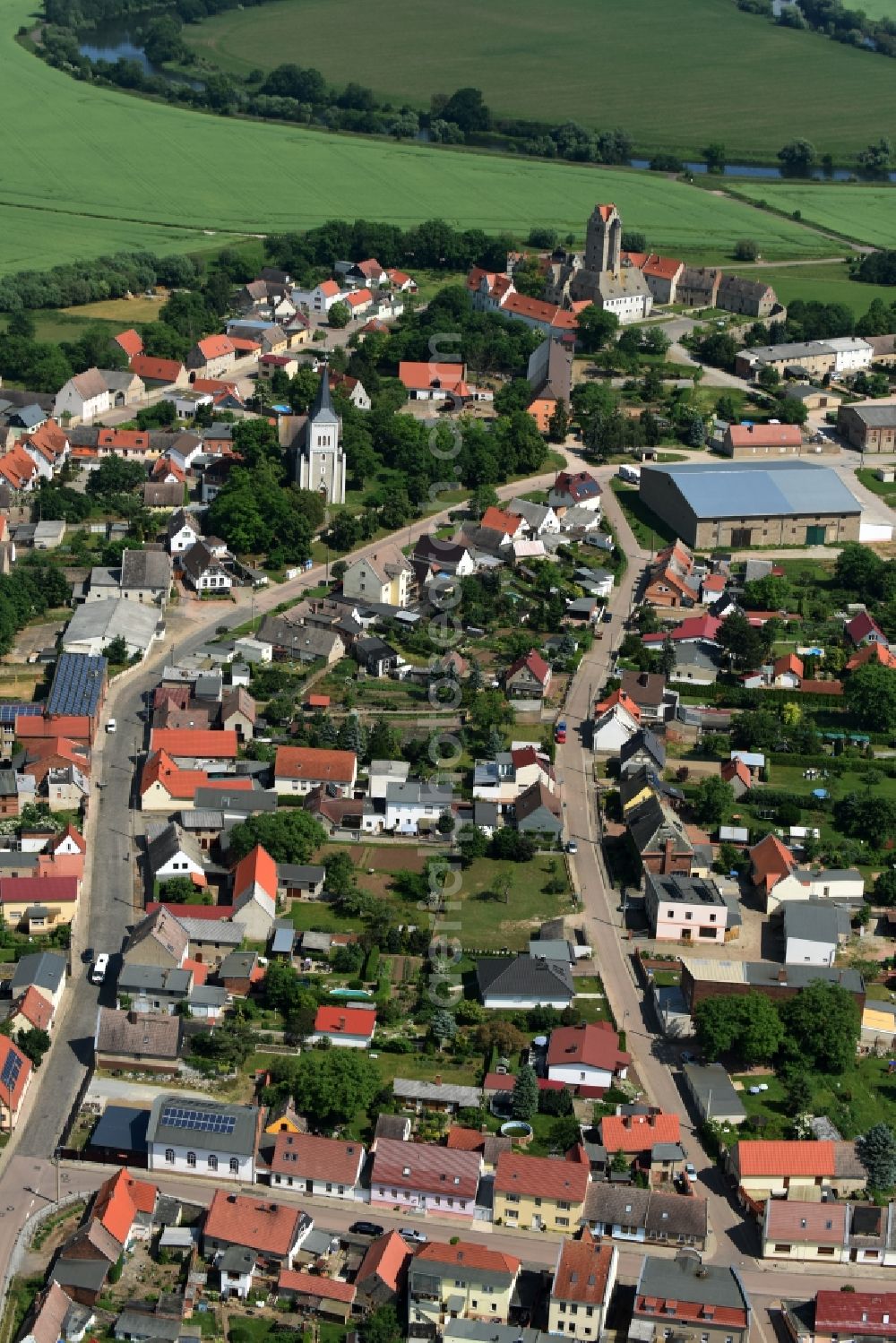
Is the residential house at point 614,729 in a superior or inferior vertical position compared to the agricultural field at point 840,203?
inferior

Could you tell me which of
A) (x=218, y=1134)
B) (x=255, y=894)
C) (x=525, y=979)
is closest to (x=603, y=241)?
(x=255, y=894)

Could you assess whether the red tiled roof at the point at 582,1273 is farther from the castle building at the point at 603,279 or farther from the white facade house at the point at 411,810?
the castle building at the point at 603,279

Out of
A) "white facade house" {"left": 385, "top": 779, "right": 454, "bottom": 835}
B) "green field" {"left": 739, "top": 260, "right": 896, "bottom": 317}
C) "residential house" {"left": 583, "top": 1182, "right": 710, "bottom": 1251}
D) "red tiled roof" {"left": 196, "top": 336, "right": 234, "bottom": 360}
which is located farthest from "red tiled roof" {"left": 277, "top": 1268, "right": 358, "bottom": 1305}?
"green field" {"left": 739, "top": 260, "right": 896, "bottom": 317}

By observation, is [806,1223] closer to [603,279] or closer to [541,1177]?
[541,1177]

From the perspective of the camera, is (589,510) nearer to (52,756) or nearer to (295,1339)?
(52,756)

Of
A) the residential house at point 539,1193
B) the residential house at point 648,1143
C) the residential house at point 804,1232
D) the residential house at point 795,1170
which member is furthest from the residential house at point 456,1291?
the residential house at point 795,1170

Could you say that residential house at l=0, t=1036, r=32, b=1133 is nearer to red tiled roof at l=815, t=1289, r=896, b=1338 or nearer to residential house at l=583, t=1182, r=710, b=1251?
residential house at l=583, t=1182, r=710, b=1251

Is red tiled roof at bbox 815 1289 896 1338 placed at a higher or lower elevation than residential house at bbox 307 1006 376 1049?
lower
